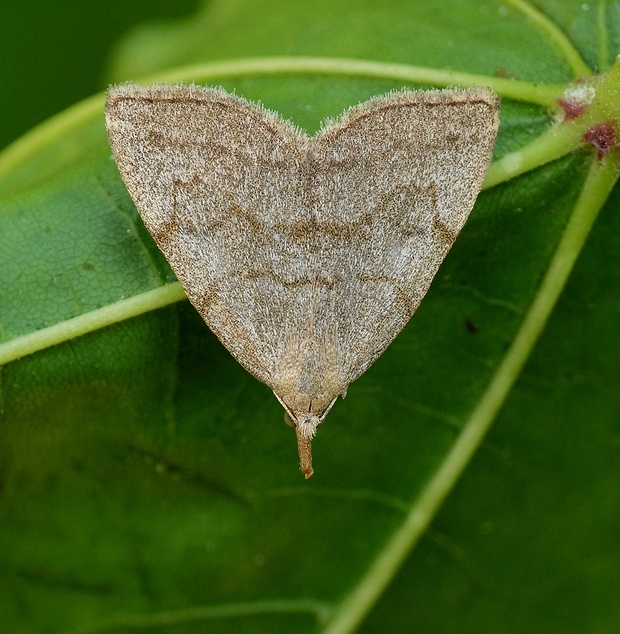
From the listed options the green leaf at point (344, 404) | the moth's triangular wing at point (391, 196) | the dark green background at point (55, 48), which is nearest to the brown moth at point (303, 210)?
the moth's triangular wing at point (391, 196)

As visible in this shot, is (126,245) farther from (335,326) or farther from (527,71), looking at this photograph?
(527,71)

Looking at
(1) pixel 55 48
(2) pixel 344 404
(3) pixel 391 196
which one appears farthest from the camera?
(1) pixel 55 48

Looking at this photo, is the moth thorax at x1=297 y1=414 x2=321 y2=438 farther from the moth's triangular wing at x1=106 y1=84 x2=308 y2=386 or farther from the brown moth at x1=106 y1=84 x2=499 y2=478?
the moth's triangular wing at x1=106 y1=84 x2=308 y2=386

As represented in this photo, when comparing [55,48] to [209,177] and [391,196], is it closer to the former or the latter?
[209,177]

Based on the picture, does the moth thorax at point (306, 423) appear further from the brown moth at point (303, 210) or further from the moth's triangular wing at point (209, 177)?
the moth's triangular wing at point (209, 177)

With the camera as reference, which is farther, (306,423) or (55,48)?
(55,48)

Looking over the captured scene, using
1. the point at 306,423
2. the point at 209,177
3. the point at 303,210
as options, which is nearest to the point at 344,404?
the point at 306,423
